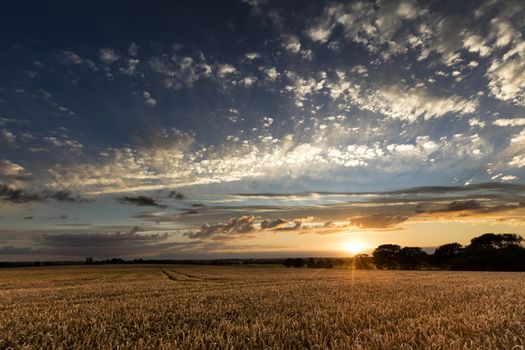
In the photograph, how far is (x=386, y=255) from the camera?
110812 millimetres

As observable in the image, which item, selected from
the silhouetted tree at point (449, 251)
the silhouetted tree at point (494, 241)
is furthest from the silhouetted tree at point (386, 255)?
the silhouetted tree at point (494, 241)

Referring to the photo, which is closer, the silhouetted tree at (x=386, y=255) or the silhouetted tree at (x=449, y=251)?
the silhouetted tree at (x=449, y=251)

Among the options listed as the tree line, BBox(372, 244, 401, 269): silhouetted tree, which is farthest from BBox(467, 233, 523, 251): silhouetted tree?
BBox(372, 244, 401, 269): silhouetted tree

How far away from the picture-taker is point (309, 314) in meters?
7.34

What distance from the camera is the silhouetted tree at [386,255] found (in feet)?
341

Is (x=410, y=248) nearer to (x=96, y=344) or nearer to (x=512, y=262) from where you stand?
(x=512, y=262)

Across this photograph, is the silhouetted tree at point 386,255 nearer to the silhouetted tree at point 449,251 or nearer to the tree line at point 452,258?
the tree line at point 452,258

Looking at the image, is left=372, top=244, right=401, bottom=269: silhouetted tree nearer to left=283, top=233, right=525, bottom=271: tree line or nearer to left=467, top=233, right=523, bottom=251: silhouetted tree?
left=283, top=233, right=525, bottom=271: tree line

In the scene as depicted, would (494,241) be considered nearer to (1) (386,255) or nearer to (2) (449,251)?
(2) (449,251)

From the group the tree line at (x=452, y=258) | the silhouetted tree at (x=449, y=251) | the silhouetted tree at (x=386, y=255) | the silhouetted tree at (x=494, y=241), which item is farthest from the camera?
the silhouetted tree at (x=386, y=255)

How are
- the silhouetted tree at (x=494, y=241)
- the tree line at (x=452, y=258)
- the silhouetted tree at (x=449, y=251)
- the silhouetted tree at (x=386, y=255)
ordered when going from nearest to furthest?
the tree line at (x=452, y=258) → the silhouetted tree at (x=494, y=241) → the silhouetted tree at (x=449, y=251) → the silhouetted tree at (x=386, y=255)

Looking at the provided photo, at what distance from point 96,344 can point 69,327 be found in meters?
1.76

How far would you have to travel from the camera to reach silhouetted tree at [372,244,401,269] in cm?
10407

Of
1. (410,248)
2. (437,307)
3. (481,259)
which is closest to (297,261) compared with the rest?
(410,248)
